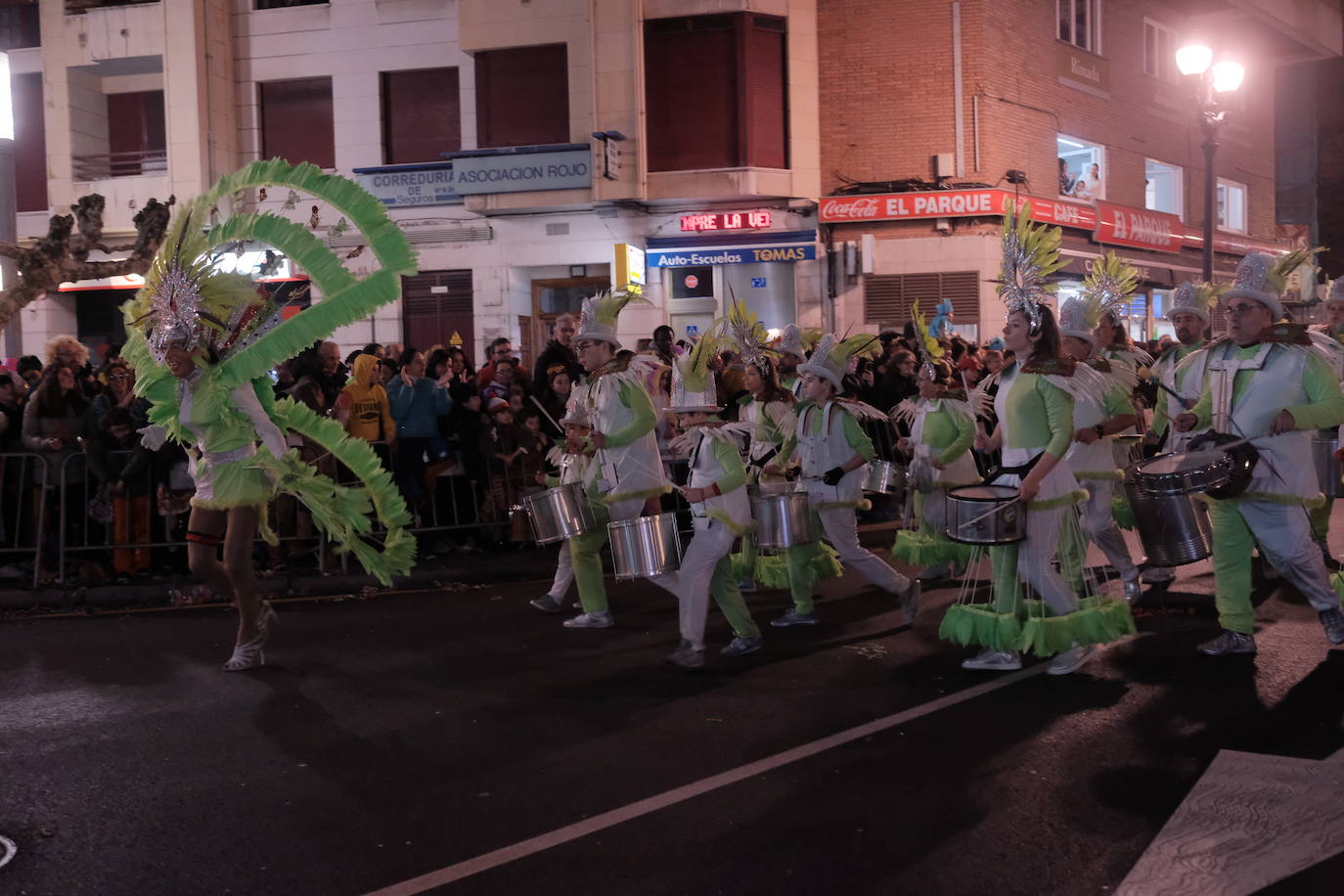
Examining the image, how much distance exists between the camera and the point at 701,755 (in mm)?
5699

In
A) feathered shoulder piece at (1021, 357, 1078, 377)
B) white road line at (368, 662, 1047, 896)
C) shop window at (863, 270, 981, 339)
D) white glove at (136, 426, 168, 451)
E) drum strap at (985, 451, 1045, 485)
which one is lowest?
white road line at (368, 662, 1047, 896)

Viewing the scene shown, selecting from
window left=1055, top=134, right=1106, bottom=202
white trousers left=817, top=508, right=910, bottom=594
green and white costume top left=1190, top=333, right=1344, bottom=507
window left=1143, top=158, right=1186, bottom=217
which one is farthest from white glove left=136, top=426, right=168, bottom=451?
window left=1143, top=158, right=1186, bottom=217

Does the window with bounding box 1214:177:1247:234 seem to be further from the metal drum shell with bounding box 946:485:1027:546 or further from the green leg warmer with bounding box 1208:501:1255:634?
the metal drum shell with bounding box 946:485:1027:546

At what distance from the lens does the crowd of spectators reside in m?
10.5

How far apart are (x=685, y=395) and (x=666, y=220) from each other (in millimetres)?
15551

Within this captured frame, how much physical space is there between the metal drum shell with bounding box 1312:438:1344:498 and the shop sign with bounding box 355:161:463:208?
→ 17225 mm

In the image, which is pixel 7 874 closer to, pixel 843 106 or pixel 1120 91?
pixel 843 106

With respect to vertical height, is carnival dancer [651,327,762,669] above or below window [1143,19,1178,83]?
below

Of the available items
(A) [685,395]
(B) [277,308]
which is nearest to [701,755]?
(A) [685,395]

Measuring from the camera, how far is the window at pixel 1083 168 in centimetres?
2572

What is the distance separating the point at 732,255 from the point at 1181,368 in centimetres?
1462

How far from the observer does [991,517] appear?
6711mm

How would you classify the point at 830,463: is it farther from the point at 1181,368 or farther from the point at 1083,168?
the point at 1083,168

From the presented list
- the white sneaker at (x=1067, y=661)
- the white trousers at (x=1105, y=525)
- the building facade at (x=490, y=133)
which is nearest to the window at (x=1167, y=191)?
the building facade at (x=490, y=133)
